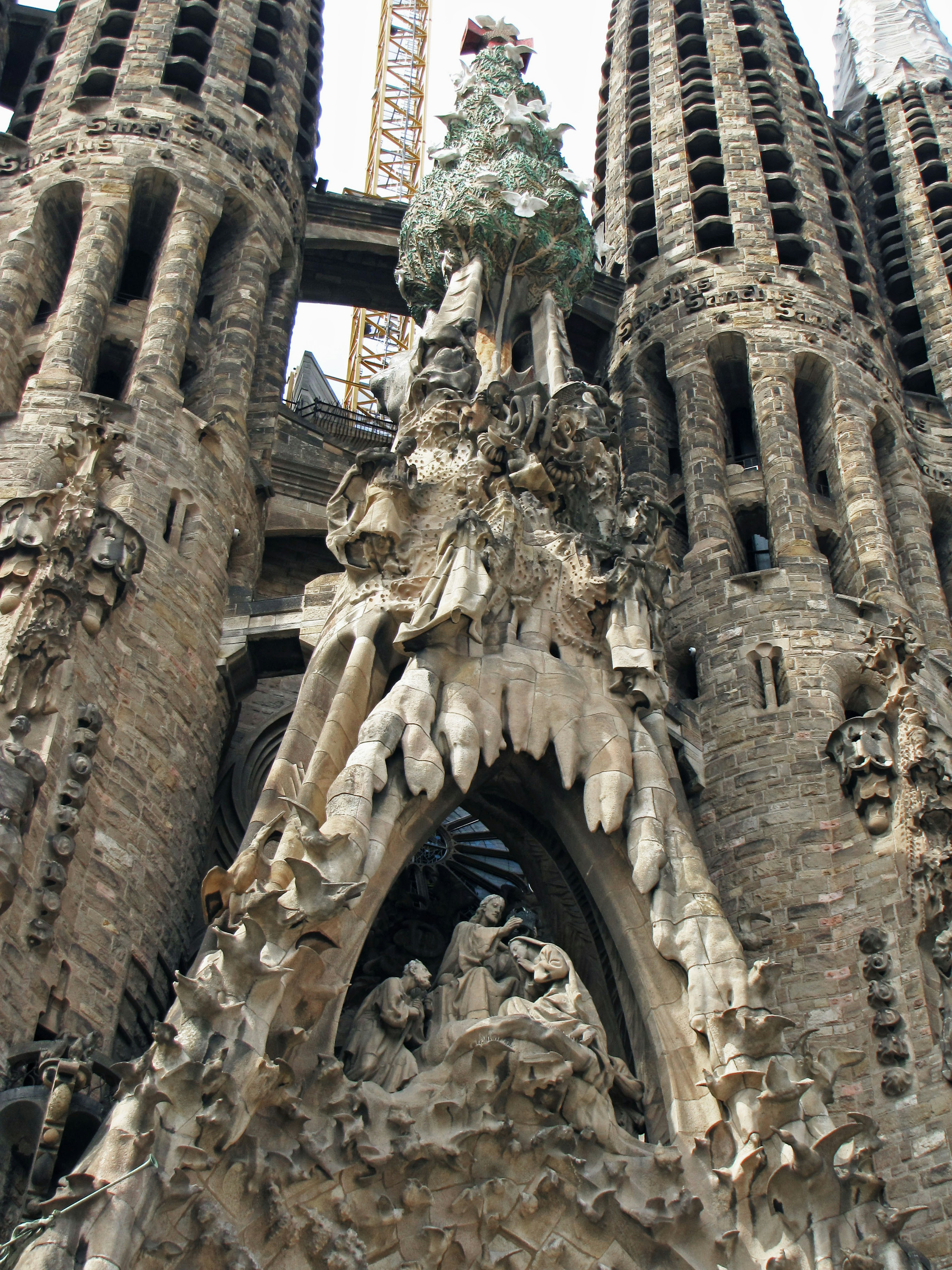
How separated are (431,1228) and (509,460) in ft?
28.8

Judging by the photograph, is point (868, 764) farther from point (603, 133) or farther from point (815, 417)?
point (603, 133)

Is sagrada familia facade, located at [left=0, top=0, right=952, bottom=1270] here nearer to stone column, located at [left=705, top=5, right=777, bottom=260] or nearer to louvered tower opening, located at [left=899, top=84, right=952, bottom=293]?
stone column, located at [left=705, top=5, right=777, bottom=260]

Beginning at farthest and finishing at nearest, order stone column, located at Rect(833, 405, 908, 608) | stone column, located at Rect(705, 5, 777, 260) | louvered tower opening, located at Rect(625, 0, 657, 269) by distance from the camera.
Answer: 1. louvered tower opening, located at Rect(625, 0, 657, 269)
2. stone column, located at Rect(705, 5, 777, 260)
3. stone column, located at Rect(833, 405, 908, 608)

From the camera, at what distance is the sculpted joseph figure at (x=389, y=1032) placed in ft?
45.4

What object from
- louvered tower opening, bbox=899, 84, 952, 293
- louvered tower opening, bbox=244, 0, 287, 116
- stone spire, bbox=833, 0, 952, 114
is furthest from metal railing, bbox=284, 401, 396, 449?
stone spire, bbox=833, 0, 952, 114

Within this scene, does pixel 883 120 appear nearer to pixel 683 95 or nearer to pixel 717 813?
pixel 683 95

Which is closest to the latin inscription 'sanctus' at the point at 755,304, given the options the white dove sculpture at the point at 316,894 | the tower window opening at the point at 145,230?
the tower window opening at the point at 145,230

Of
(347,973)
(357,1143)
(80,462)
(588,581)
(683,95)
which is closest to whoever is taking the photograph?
(357,1143)

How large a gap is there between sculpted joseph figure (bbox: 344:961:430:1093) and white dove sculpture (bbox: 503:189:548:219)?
42.9ft

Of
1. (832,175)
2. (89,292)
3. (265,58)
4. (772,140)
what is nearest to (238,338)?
(89,292)

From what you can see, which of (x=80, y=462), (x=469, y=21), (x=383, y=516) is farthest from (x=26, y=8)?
(x=383, y=516)

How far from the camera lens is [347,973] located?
45.7 feet

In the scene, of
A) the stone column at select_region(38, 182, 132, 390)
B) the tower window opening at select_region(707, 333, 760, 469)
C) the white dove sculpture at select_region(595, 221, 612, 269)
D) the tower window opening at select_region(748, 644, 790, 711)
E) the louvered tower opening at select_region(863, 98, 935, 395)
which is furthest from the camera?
the white dove sculpture at select_region(595, 221, 612, 269)

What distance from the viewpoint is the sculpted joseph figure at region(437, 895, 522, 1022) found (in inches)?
570
